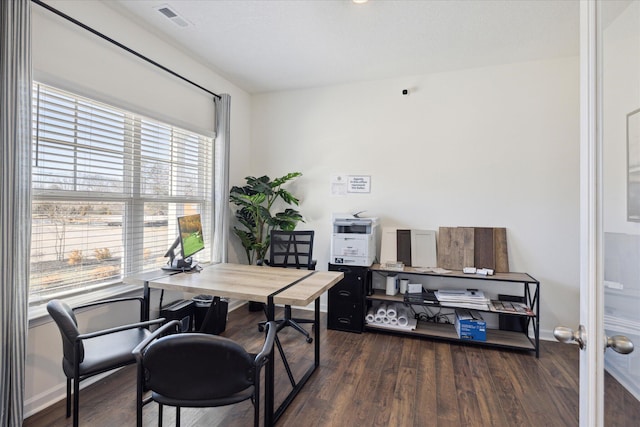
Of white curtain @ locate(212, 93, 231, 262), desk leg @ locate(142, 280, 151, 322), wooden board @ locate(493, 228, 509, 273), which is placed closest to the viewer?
desk leg @ locate(142, 280, 151, 322)

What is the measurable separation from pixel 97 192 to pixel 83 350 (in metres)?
1.31

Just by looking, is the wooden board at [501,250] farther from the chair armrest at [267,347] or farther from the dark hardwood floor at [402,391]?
the chair armrest at [267,347]

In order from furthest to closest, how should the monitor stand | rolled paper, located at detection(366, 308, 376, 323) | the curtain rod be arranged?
rolled paper, located at detection(366, 308, 376, 323), the monitor stand, the curtain rod

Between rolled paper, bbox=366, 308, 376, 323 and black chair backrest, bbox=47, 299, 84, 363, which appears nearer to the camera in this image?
black chair backrest, bbox=47, 299, 84, 363

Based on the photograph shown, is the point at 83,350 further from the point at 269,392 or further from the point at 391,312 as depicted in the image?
the point at 391,312

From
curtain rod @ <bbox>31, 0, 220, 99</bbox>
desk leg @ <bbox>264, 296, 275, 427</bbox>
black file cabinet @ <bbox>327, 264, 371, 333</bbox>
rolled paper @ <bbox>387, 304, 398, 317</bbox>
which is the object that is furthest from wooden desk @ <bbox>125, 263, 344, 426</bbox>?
curtain rod @ <bbox>31, 0, 220, 99</bbox>

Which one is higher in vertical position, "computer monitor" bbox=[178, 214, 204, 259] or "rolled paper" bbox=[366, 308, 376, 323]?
"computer monitor" bbox=[178, 214, 204, 259]

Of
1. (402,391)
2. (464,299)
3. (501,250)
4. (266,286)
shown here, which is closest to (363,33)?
(266,286)

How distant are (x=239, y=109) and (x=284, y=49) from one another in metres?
1.33

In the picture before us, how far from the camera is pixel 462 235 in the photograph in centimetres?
336

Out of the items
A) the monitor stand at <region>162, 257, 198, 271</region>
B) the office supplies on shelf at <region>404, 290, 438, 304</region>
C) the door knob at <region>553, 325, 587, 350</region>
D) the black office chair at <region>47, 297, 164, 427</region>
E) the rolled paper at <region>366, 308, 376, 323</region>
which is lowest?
the rolled paper at <region>366, 308, 376, 323</region>

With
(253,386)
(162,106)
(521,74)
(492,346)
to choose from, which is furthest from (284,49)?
(492,346)

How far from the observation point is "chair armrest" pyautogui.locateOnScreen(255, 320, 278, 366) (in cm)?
140

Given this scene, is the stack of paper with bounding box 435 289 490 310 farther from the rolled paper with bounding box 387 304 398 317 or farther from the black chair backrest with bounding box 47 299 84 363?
the black chair backrest with bounding box 47 299 84 363
